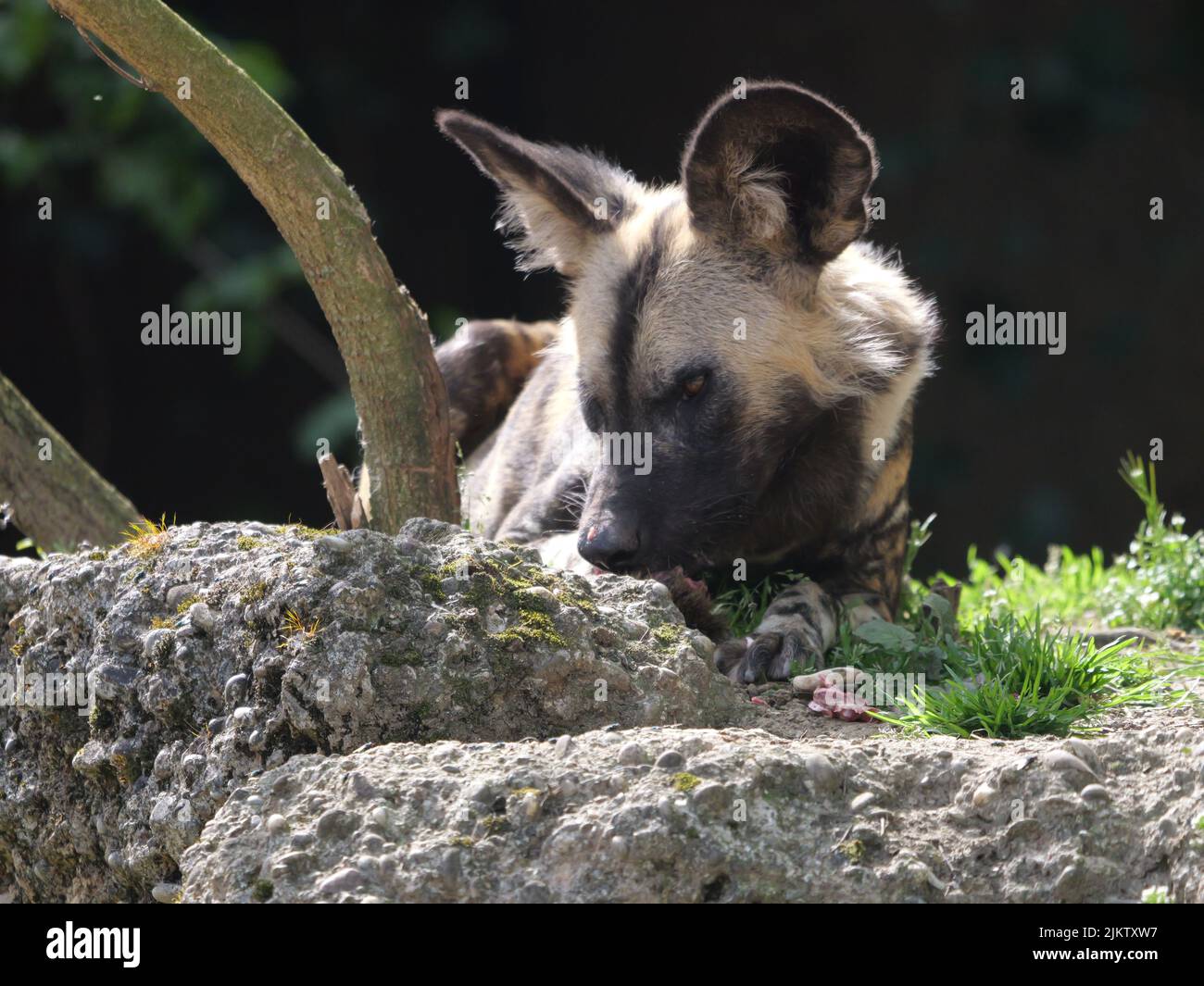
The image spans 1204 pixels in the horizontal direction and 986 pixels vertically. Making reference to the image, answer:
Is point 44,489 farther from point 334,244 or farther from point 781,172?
point 781,172

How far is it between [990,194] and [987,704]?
796 centimetres

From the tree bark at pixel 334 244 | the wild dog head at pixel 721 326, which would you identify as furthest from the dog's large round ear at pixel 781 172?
the tree bark at pixel 334 244

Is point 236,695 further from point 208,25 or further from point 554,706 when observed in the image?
point 208,25

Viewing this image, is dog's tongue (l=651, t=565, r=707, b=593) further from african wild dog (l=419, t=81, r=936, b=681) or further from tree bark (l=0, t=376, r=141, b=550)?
tree bark (l=0, t=376, r=141, b=550)

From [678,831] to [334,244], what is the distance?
2.09 metres

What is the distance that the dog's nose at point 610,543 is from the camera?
3.88 meters

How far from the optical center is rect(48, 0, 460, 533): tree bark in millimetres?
3609

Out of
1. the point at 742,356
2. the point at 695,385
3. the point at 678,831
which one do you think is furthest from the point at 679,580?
the point at 678,831

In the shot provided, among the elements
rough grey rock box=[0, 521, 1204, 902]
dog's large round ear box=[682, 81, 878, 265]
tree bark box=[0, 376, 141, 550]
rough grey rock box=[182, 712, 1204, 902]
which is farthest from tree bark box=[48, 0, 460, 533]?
rough grey rock box=[182, 712, 1204, 902]

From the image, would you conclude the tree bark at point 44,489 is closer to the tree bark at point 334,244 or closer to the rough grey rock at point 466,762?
the tree bark at point 334,244

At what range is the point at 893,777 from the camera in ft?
8.54

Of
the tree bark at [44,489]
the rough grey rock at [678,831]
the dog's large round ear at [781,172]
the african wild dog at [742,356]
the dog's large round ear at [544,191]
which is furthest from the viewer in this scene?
the tree bark at [44,489]

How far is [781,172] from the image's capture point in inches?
158

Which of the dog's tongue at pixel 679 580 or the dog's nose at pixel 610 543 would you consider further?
the dog's nose at pixel 610 543
